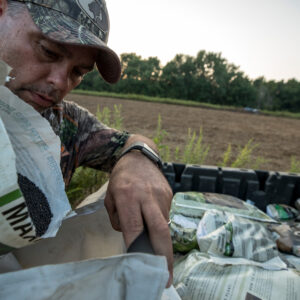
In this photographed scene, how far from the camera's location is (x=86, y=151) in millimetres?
1270

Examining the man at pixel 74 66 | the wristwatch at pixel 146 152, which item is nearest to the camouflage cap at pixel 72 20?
the man at pixel 74 66

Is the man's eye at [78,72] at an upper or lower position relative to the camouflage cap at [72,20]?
lower

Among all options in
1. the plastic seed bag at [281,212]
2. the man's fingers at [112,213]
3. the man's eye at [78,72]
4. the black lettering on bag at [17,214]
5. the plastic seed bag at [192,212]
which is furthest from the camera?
the plastic seed bag at [281,212]

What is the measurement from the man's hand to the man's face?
333mm

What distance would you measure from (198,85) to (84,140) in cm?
3267

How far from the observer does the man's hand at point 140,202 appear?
0.56 m

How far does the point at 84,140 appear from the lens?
49.6 inches

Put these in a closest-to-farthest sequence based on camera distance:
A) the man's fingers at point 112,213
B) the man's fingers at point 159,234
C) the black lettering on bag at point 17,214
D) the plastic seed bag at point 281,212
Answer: the black lettering on bag at point 17,214 < the man's fingers at point 159,234 < the man's fingers at point 112,213 < the plastic seed bag at point 281,212

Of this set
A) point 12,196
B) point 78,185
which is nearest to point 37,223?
point 12,196

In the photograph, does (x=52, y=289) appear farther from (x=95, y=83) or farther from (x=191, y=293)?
(x=95, y=83)

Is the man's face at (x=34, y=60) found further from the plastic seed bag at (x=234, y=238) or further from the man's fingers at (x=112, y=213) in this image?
the plastic seed bag at (x=234, y=238)

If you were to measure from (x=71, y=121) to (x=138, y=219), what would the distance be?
30.9 inches

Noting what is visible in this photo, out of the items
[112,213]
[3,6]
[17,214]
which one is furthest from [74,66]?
[17,214]

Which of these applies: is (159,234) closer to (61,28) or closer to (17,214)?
(17,214)
